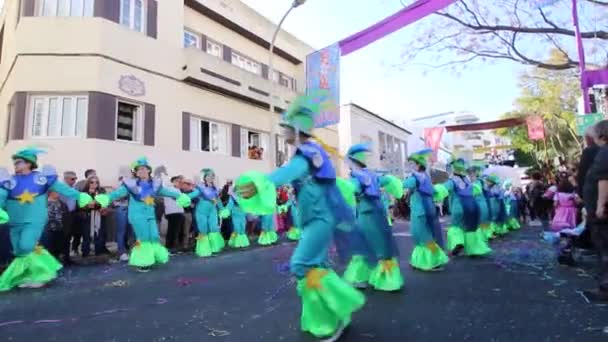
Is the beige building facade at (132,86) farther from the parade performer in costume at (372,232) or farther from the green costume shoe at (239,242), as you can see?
the parade performer in costume at (372,232)

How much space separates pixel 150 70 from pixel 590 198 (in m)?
11.7

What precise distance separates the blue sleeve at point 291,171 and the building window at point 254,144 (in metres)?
13.0

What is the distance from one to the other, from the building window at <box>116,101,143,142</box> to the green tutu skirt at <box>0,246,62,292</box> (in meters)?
6.51

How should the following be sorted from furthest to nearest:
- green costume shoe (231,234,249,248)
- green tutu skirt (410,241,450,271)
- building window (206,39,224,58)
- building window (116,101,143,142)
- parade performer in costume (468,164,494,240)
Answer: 1. building window (206,39,224,58)
2. building window (116,101,143,142)
3. green costume shoe (231,234,249,248)
4. parade performer in costume (468,164,494,240)
5. green tutu skirt (410,241,450,271)

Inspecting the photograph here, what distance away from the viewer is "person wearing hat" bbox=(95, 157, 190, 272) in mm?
6957

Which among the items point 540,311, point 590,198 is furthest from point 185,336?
point 590,198

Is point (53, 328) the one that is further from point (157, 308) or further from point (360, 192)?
point (360, 192)

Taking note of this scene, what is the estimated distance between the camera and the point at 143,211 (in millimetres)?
7117

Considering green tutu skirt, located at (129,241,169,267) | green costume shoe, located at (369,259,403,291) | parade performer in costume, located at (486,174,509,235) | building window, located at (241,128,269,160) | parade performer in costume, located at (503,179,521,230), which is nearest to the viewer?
green costume shoe, located at (369,259,403,291)

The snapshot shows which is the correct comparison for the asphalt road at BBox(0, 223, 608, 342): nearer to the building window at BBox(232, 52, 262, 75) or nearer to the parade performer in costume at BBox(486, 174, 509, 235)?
the parade performer in costume at BBox(486, 174, 509, 235)

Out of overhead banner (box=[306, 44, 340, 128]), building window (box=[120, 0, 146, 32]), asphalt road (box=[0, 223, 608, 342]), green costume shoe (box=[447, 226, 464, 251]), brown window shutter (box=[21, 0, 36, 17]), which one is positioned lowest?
asphalt road (box=[0, 223, 608, 342])

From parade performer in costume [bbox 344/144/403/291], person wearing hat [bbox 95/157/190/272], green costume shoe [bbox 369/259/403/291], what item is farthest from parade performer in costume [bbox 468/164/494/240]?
person wearing hat [bbox 95/157/190/272]

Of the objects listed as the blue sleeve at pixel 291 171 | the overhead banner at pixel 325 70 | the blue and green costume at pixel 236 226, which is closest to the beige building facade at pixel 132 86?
the overhead banner at pixel 325 70

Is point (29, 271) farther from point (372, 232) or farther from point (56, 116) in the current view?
point (56, 116)
